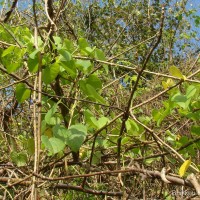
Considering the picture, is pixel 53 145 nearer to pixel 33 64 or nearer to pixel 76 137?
pixel 76 137

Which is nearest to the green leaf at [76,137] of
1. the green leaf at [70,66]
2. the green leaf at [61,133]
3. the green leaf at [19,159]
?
the green leaf at [61,133]

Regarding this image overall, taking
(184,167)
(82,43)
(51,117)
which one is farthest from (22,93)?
(184,167)

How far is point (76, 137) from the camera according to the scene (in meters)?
0.96

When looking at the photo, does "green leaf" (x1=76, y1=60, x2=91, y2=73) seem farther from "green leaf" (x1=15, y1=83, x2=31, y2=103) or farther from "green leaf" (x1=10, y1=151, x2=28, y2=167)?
"green leaf" (x1=10, y1=151, x2=28, y2=167)

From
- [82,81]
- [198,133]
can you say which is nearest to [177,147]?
[198,133]

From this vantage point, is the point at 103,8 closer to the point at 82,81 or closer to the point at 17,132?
the point at 17,132

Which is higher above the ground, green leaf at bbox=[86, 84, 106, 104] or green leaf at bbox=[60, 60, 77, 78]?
green leaf at bbox=[60, 60, 77, 78]

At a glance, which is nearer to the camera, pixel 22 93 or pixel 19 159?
pixel 22 93

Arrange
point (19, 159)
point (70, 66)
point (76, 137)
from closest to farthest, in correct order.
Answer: point (76, 137) → point (70, 66) → point (19, 159)

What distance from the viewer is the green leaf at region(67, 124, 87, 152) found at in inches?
36.9

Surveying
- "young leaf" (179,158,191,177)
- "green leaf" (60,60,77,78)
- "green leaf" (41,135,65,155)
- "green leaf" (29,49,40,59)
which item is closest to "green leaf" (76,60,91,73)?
"green leaf" (60,60,77,78)

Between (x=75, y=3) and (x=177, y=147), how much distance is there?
517 centimetres

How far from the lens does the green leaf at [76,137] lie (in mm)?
937

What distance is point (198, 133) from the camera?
44.2 inches
